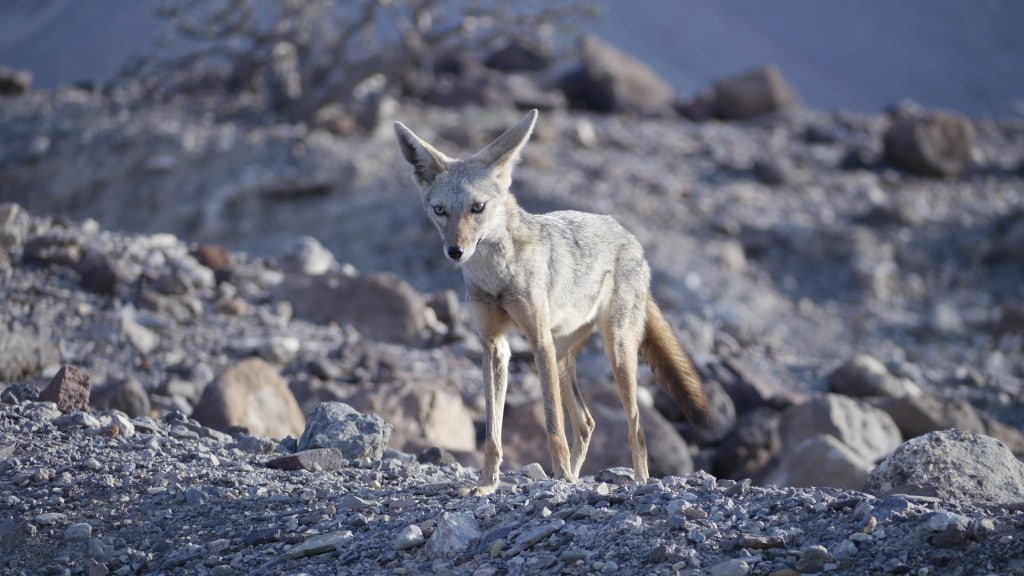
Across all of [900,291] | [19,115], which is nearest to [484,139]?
[900,291]

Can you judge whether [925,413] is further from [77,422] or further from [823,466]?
[77,422]

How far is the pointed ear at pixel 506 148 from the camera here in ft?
22.6

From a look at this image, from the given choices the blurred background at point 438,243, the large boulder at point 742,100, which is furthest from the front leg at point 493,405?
the large boulder at point 742,100

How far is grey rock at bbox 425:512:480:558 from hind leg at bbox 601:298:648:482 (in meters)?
2.06

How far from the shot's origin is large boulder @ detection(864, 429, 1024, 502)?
617 centimetres

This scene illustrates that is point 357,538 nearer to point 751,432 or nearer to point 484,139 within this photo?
point 751,432

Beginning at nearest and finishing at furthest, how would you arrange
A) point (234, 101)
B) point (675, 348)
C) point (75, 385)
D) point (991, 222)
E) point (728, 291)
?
point (75, 385) < point (675, 348) < point (728, 291) < point (991, 222) < point (234, 101)

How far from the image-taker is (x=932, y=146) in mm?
23156

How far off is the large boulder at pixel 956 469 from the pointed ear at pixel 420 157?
305 cm

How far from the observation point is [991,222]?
2108 centimetres

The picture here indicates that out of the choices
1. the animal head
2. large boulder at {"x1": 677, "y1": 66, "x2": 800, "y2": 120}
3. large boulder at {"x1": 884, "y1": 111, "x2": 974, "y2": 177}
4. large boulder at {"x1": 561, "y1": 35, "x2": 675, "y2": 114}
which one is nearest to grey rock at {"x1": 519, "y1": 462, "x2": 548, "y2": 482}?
the animal head

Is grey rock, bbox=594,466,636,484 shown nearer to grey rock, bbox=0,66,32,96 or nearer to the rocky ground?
the rocky ground

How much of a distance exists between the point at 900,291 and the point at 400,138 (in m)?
14.1

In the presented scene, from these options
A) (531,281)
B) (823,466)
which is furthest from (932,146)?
(531,281)
